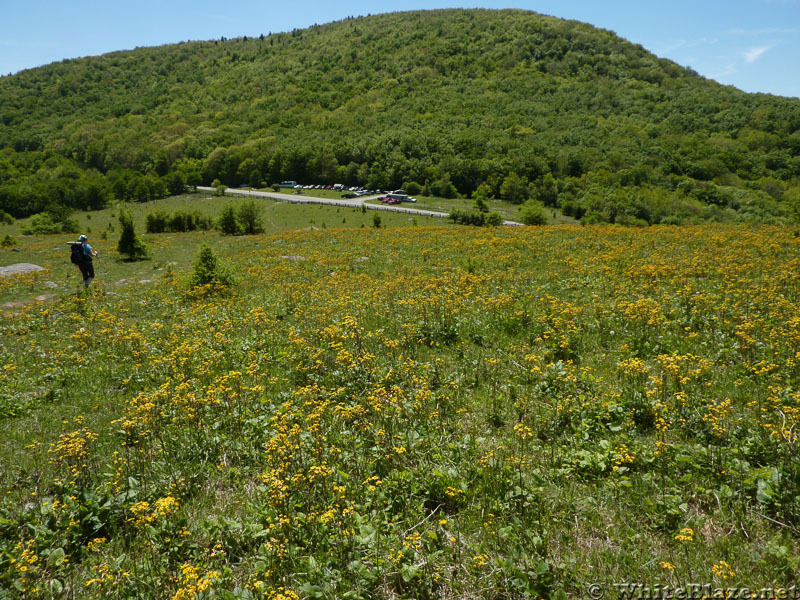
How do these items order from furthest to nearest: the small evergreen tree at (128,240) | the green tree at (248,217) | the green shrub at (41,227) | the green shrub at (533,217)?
the green shrub at (533,217) → the green shrub at (41,227) → the green tree at (248,217) → the small evergreen tree at (128,240)

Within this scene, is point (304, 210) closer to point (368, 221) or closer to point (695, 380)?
point (368, 221)

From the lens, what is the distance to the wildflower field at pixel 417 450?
4.21 meters

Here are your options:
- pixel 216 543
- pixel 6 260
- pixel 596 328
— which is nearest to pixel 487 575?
pixel 216 543

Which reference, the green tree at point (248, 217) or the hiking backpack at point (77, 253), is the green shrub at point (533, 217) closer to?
the green tree at point (248, 217)

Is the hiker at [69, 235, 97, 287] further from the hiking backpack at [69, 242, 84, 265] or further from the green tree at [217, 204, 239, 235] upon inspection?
the green tree at [217, 204, 239, 235]

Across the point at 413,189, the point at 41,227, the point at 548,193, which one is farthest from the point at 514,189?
the point at 41,227

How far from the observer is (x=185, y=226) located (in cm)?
5381

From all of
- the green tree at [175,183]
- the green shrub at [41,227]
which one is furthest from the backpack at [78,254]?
the green tree at [175,183]

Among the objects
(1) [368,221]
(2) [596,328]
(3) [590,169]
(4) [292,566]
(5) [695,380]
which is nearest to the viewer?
(4) [292,566]

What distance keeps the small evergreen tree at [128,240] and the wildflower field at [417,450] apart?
20603 millimetres

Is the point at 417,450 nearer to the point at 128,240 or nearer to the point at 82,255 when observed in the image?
the point at 82,255

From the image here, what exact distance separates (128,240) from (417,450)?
32754mm

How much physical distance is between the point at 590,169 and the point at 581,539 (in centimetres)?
14254

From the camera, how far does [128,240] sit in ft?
98.6
